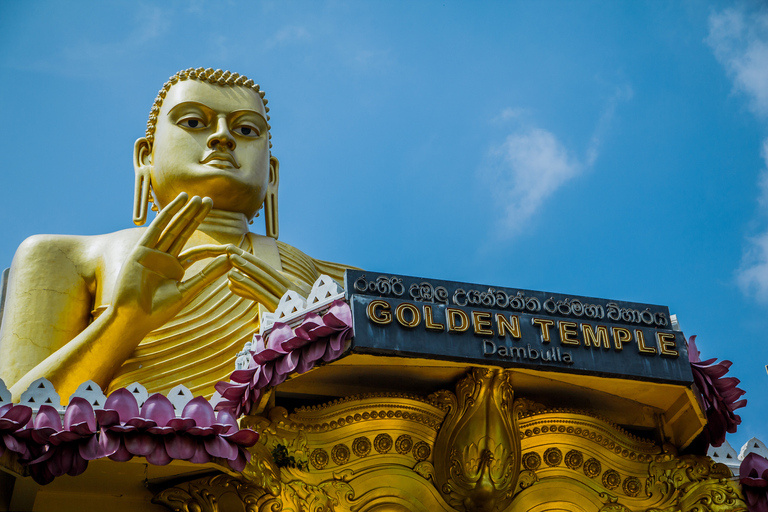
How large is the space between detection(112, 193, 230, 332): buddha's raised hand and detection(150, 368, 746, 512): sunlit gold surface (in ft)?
6.30

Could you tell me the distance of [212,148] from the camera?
36.3 feet

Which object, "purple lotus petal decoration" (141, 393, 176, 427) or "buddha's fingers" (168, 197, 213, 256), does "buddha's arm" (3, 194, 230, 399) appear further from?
"purple lotus petal decoration" (141, 393, 176, 427)

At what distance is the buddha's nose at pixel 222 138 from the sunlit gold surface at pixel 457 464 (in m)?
4.34

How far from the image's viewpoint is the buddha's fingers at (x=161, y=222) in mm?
8695

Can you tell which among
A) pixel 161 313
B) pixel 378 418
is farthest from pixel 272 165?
pixel 378 418

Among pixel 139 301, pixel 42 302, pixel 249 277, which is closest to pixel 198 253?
pixel 249 277

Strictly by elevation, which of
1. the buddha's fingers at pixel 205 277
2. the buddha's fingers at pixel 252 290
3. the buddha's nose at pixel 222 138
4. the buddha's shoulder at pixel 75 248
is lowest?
the buddha's fingers at pixel 252 290

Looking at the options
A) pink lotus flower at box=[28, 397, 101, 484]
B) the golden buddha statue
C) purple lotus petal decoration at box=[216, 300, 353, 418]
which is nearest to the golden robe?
the golden buddha statue

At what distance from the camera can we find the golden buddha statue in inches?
348

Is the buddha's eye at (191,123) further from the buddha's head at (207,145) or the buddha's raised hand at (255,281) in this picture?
the buddha's raised hand at (255,281)

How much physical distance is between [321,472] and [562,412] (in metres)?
1.68

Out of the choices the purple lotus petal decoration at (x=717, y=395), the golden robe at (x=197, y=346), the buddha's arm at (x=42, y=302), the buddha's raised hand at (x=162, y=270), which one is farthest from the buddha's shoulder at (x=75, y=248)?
the purple lotus petal decoration at (x=717, y=395)

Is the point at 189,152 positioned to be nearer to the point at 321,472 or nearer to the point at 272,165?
the point at 272,165

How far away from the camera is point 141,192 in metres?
11.5
